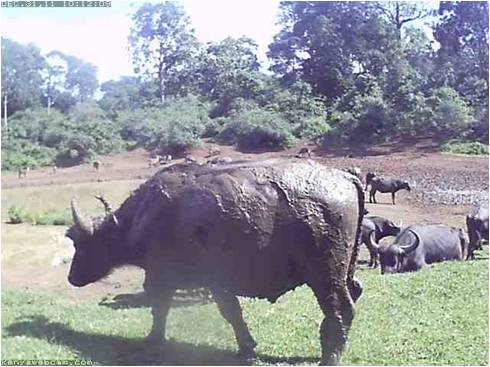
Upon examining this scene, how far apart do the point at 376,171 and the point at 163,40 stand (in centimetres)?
292

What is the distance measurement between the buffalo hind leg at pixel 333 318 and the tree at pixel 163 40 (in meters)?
2.86

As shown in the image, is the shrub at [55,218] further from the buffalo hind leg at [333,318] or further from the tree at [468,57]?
the tree at [468,57]

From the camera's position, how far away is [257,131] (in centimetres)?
748

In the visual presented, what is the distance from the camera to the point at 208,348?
6328 millimetres

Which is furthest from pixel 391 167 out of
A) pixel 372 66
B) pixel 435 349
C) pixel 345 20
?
pixel 435 349

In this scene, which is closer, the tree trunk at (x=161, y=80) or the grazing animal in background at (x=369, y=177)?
the tree trunk at (x=161, y=80)

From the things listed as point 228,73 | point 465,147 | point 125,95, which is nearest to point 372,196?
point 465,147

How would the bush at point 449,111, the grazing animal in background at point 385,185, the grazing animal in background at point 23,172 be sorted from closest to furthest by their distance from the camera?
the grazing animal in background at point 23,172 < the bush at point 449,111 < the grazing animal in background at point 385,185

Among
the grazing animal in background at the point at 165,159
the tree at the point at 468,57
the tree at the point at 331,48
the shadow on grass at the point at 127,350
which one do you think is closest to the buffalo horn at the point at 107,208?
the grazing animal in background at the point at 165,159

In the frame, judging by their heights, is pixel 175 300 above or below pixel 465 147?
below

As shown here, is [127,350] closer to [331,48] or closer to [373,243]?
[331,48]

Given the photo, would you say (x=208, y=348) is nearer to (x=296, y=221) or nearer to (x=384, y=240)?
(x=296, y=221)

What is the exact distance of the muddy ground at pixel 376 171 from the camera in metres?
7.16

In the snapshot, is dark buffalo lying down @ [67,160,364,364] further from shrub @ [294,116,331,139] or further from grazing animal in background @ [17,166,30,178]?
shrub @ [294,116,331,139]
